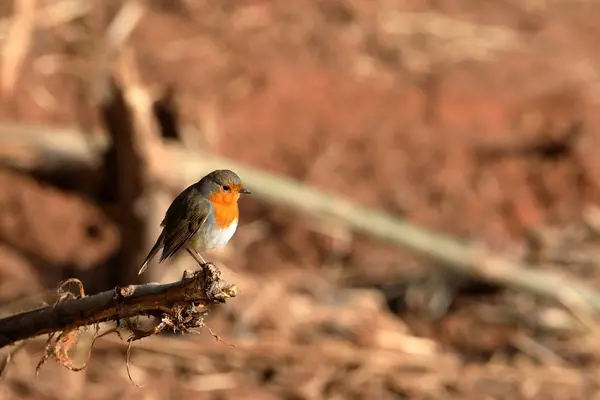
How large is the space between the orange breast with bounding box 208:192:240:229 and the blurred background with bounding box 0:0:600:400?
5.86 ft

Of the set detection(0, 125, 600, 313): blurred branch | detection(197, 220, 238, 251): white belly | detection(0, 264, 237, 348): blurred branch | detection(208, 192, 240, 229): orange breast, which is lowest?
detection(0, 264, 237, 348): blurred branch

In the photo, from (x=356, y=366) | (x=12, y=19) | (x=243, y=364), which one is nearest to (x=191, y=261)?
(x=243, y=364)

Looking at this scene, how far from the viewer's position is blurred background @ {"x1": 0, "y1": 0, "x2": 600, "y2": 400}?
6617 millimetres

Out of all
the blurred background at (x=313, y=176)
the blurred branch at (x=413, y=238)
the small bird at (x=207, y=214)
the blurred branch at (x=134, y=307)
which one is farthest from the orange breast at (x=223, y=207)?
the blurred branch at (x=413, y=238)

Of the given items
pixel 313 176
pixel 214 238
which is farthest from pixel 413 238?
pixel 214 238

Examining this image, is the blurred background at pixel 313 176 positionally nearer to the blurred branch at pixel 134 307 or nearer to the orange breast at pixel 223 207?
the blurred branch at pixel 134 307

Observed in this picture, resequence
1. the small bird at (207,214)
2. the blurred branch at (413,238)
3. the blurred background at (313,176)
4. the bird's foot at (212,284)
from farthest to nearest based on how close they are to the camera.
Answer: the blurred branch at (413,238) < the blurred background at (313,176) < the small bird at (207,214) < the bird's foot at (212,284)

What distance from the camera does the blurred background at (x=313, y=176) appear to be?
21.7 feet

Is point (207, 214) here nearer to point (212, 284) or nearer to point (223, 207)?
point (223, 207)

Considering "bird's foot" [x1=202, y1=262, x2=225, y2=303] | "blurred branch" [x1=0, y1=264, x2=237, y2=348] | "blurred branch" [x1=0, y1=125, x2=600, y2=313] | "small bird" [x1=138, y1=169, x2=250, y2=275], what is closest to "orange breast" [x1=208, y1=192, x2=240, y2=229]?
"small bird" [x1=138, y1=169, x2=250, y2=275]

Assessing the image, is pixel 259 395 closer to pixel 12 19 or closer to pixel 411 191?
pixel 411 191

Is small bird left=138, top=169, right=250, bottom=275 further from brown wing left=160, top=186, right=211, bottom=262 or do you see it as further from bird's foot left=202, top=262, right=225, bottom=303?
bird's foot left=202, top=262, right=225, bottom=303

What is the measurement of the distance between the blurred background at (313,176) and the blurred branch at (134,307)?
1.64 m

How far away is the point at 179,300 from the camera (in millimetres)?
3197
